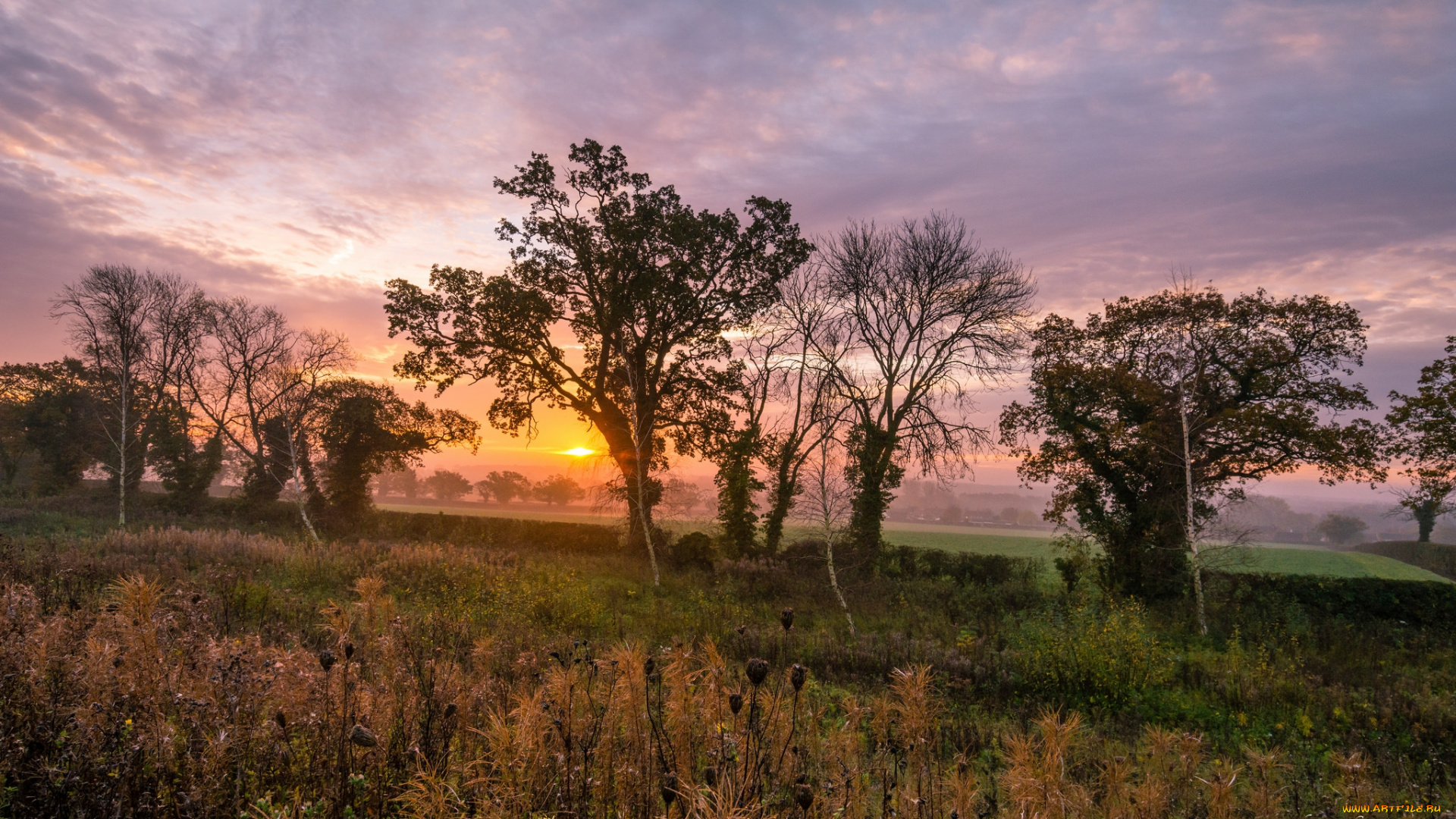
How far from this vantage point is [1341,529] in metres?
84.2

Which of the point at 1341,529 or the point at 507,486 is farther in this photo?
the point at 1341,529

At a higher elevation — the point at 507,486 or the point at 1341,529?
the point at 507,486

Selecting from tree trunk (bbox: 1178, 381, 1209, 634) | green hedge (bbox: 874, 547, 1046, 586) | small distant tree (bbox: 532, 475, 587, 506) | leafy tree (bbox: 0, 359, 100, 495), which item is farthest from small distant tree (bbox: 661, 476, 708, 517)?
small distant tree (bbox: 532, 475, 587, 506)

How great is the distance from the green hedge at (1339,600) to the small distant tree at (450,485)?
80.3 metres

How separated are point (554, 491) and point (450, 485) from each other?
751 inches

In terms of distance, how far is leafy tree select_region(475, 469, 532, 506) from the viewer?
7349cm

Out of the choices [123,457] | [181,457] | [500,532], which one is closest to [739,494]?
[500,532]

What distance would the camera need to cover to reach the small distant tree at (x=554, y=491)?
6863 centimetres

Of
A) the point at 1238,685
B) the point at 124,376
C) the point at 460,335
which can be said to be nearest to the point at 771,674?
the point at 1238,685

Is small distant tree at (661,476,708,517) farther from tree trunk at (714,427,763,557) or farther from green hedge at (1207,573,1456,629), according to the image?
green hedge at (1207,573,1456,629)

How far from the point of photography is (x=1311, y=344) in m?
17.8

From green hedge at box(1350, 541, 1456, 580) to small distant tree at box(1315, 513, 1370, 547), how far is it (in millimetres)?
61905

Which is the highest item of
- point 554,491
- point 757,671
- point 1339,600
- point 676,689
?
point 757,671

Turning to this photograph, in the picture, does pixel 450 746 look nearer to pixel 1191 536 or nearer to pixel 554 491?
pixel 1191 536
